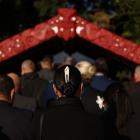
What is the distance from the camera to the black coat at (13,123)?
6.26 meters

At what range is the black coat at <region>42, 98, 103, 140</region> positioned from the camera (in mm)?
5391

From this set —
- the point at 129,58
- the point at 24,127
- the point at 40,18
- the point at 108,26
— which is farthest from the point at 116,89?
the point at 40,18

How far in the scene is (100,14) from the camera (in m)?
22.1

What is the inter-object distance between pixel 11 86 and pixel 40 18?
54.3ft

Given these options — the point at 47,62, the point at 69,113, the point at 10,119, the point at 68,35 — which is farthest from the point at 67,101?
the point at 68,35

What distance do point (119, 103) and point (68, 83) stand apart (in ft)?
4.89

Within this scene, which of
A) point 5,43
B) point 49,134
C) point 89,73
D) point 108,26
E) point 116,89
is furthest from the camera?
point 108,26

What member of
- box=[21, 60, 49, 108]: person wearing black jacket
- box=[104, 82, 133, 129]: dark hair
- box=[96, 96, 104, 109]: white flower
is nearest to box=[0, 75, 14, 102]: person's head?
box=[104, 82, 133, 129]: dark hair

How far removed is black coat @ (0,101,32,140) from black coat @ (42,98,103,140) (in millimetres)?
825

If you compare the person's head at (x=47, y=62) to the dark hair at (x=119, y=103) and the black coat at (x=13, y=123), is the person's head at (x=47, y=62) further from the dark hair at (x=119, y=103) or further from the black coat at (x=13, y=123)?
the black coat at (x=13, y=123)

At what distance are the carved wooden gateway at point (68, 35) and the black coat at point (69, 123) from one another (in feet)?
21.7

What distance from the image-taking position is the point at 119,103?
6902 mm

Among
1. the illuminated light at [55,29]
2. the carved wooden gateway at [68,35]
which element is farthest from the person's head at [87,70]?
the illuminated light at [55,29]

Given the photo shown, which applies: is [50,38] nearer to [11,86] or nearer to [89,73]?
[89,73]
